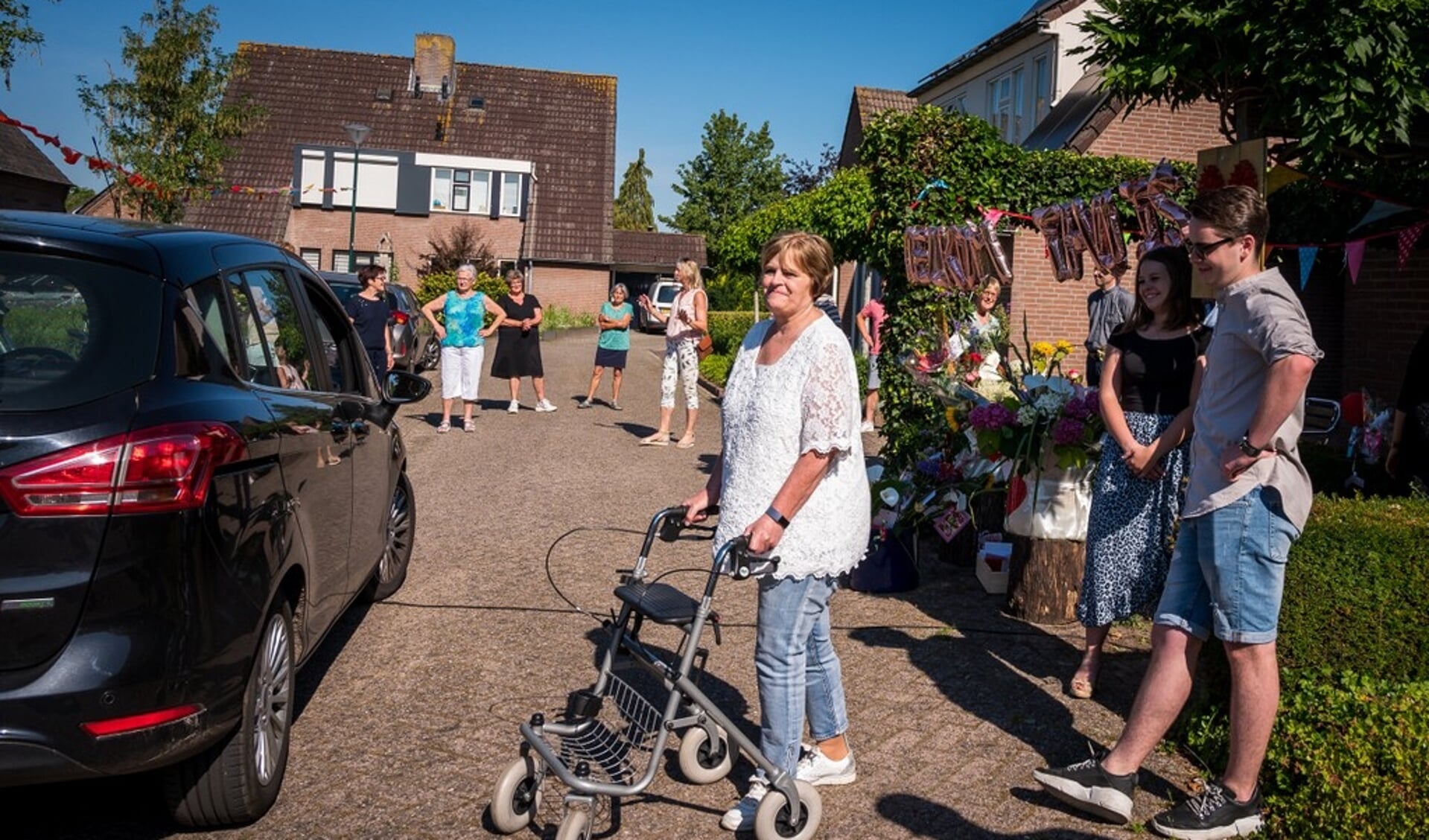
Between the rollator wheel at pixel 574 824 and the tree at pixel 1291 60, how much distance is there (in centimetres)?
494

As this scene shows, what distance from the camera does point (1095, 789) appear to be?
4.23m

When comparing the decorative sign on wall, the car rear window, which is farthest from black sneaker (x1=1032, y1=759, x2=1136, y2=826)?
the decorative sign on wall

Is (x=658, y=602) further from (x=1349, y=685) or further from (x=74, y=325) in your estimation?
(x=1349, y=685)

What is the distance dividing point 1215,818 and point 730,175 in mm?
60344

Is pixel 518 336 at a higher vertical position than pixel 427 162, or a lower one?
lower

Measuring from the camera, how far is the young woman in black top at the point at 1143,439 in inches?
202

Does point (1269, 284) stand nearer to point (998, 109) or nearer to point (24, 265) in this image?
point (24, 265)

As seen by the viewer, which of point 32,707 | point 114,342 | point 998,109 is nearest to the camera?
point 32,707

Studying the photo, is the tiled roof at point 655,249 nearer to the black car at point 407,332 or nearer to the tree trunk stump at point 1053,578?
the black car at point 407,332

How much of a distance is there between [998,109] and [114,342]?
2496 cm

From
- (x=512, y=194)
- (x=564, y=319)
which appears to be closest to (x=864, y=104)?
(x=564, y=319)

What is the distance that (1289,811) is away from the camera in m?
4.11

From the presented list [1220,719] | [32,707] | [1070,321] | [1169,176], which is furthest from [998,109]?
[32,707]

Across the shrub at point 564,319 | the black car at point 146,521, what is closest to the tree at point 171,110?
the shrub at point 564,319
